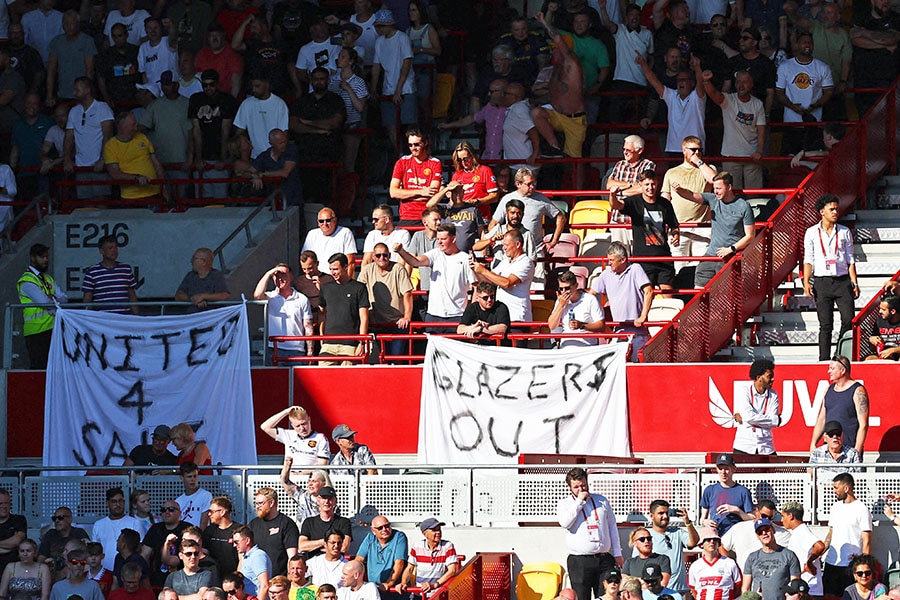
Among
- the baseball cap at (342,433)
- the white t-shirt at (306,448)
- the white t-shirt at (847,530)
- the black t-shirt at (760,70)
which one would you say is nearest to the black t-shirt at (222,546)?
the white t-shirt at (306,448)

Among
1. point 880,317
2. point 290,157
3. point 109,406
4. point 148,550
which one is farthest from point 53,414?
point 880,317

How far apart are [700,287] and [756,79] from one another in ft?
13.6

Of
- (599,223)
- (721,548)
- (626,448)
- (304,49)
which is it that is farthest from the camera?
(304,49)

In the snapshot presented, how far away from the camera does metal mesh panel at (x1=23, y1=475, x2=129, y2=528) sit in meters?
20.5

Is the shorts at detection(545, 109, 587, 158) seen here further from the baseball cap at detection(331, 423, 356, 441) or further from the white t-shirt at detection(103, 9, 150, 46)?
the baseball cap at detection(331, 423, 356, 441)

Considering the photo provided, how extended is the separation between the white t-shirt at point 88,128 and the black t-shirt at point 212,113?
3.60 ft

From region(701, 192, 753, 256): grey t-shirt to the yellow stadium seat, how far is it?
16.1ft

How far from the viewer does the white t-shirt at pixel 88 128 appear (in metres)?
26.1

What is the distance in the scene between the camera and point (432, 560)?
62.7 ft

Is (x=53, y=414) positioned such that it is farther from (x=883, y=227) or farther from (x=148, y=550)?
(x=883, y=227)

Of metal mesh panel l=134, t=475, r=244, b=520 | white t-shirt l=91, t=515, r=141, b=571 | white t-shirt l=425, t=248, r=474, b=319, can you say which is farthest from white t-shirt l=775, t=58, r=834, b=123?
white t-shirt l=91, t=515, r=141, b=571

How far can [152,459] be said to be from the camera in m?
20.8

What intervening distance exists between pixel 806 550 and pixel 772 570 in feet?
1.90

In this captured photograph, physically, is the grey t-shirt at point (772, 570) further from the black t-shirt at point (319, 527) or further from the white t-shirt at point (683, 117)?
the white t-shirt at point (683, 117)
